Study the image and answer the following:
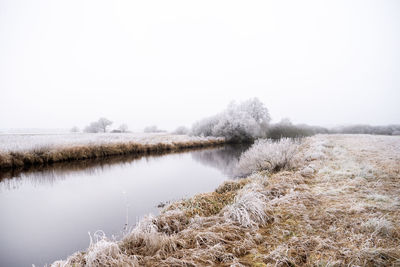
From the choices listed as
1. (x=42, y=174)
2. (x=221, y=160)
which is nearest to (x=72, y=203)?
(x=42, y=174)

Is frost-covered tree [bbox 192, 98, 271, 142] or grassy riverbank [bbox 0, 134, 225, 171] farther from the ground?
frost-covered tree [bbox 192, 98, 271, 142]

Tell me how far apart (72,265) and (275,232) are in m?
2.84

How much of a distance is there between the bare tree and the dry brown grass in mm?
34818

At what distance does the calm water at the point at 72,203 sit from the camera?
135 inches

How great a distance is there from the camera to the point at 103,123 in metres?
46.4

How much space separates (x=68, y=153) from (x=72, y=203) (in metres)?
7.61

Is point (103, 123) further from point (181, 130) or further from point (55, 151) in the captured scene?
point (55, 151)

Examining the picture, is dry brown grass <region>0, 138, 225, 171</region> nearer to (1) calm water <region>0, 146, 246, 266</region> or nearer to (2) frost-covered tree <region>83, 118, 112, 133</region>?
(1) calm water <region>0, 146, 246, 266</region>

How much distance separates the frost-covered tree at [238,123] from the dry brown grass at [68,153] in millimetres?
14616

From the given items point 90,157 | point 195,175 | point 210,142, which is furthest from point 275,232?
point 210,142

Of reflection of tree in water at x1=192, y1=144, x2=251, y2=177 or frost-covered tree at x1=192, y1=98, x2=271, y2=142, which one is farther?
frost-covered tree at x1=192, y1=98, x2=271, y2=142

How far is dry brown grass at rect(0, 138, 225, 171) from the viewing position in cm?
924

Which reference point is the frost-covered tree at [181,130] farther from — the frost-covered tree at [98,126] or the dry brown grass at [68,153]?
the dry brown grass at [68,153]

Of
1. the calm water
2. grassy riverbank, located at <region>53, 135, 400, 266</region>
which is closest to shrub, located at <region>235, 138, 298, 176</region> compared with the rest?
the calm water
